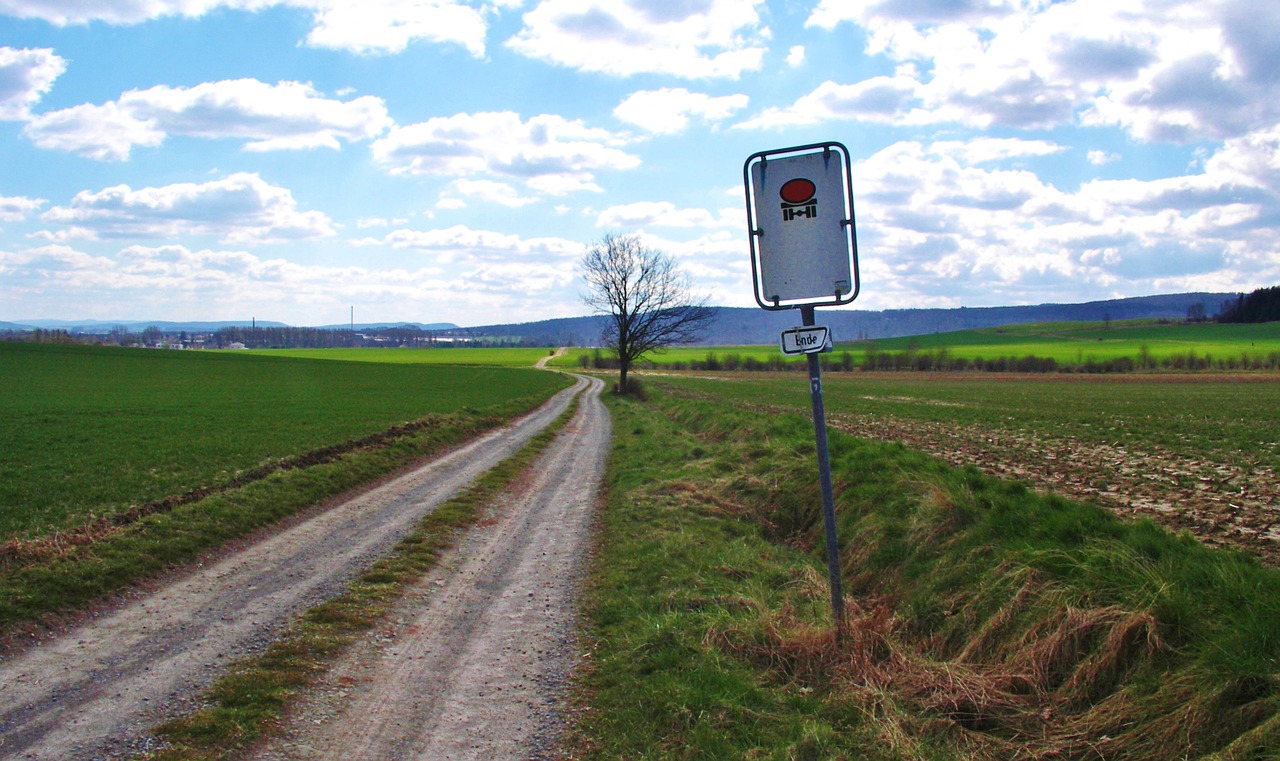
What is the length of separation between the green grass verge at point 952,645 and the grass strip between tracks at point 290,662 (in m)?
2.10

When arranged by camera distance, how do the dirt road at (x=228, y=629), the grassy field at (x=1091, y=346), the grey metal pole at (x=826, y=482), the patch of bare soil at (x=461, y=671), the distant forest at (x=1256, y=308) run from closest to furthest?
the patch of bare soil at (x=461, y=671)
the dirt road at (x=228, y=629)
the grey metal pole at (x=826, y=482)
the grassy field at (x=1091, y=346)
the distant forest at (x=1256, y=308)

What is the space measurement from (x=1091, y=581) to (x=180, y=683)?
21.4 ft

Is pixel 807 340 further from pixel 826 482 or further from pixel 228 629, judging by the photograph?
pixel 228 629

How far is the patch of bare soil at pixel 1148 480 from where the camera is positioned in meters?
8.14

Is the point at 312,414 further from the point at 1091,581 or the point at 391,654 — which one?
the point at 1091,581

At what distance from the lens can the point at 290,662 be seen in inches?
229

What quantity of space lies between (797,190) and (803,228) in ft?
0.92

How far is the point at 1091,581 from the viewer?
513 cm

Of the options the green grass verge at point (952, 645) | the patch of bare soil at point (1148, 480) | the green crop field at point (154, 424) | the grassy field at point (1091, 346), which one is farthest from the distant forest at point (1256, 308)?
the green grass verge at point (952, 645)

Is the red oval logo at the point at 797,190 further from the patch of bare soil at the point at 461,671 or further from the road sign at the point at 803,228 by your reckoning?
the patch of bare soil at the point at 461,671

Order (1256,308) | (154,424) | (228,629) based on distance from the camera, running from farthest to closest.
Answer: (1256,308), (154,424), (228,629)

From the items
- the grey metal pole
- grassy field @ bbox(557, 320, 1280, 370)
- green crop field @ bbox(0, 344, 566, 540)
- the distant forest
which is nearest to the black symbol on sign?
the grey metal pole

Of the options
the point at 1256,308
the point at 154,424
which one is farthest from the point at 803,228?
the point at 1256,308

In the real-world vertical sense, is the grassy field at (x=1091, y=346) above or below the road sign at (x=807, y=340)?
below
